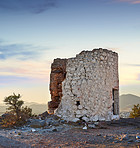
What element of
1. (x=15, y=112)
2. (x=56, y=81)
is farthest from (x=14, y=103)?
(x=56, y=81)

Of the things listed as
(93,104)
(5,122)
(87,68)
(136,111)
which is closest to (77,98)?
(93,104)

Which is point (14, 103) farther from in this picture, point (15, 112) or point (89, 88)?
point (89, 88)

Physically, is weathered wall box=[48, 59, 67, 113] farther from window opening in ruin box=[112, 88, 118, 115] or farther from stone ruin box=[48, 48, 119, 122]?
window opening in ruin box=[112, 88, 118, 115]

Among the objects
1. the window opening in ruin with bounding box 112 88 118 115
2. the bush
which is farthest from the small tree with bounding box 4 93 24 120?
the window opening in ruin with bounding box 112 88 118 115

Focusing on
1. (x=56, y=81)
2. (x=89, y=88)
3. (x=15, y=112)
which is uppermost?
(x=56, y=81)

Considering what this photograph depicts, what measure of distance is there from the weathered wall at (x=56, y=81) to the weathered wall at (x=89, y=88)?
308 centimetres

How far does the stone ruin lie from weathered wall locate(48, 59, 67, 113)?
3.07m

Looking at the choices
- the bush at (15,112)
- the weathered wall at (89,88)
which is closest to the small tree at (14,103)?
the bush at (15,112)

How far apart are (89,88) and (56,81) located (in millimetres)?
4146

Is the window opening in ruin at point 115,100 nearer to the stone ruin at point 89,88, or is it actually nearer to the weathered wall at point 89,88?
the stone ruin at point 89,88

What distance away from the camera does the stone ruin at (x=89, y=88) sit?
414 inches

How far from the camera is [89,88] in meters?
10.6

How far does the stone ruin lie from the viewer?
10508mm

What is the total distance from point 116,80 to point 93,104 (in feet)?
7.59
